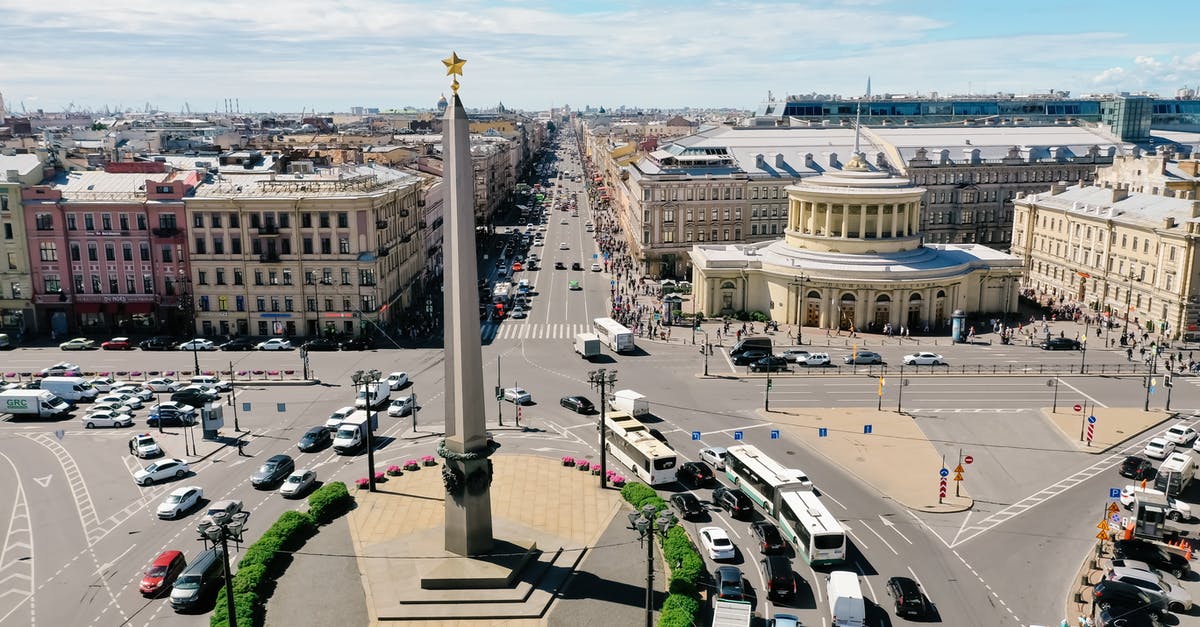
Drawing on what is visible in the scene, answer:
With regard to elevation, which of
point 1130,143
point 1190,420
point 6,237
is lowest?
point 1190,420

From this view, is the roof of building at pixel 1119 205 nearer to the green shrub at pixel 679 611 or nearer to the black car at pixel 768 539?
the black car at pixel 768 539

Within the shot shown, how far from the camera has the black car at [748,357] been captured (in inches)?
3110

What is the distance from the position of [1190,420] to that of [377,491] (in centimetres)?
5689

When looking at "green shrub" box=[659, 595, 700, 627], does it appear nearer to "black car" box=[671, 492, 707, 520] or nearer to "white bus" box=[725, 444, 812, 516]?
"black car" box=[671, 492, 707, 520]

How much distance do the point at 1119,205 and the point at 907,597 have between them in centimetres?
8021

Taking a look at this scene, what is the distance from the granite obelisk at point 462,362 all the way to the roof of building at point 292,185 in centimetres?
5189

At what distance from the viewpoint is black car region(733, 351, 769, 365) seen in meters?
79.0

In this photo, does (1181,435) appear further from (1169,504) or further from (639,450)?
(639,450)

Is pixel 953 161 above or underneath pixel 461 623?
above

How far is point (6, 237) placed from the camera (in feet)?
289

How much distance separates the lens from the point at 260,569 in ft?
129

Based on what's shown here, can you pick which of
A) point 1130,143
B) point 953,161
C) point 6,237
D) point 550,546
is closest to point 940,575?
point 550,546

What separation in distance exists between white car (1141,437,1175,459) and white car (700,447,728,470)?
27553 mm

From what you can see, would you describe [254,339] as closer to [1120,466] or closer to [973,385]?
[973,385]
